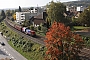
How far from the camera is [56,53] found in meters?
31.4

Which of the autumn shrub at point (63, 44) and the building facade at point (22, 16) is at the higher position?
the autumn shrub at point (63, 44)

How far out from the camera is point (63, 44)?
107ft

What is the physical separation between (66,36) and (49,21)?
2862 cm

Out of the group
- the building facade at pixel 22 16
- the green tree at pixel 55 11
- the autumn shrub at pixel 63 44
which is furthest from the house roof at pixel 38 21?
the autumn shrub at pixel 63 44

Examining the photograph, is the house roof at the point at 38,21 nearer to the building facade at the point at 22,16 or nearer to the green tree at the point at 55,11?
the green tree at the point at 55,11

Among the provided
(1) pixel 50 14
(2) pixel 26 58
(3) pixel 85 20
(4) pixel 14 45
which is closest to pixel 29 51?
(2) pixel 26 58

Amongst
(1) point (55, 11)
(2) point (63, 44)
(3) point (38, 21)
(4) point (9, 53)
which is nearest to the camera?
(2) point (63, 44)

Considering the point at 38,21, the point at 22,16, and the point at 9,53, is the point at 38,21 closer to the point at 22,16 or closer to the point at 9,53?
the point at 9,53

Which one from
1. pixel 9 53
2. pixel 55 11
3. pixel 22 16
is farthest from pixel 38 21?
pixel 22 16

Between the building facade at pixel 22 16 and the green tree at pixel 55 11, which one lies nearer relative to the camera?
the green tree at pixel 55 11

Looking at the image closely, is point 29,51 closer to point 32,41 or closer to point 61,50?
point 32,41

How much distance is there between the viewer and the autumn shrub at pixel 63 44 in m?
31.5

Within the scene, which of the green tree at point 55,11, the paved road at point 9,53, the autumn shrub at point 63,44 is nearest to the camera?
the autumn shrub at point 63,44

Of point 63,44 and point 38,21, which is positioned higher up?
point 63,44
